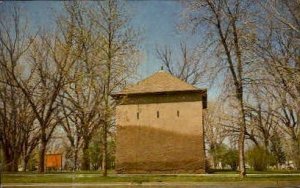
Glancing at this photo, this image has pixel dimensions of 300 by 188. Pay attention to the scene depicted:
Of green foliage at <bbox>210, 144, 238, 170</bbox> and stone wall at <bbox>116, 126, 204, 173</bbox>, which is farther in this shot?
green foliage at <bbox>210, 144, 238, 170</bbox>

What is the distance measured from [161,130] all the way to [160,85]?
365cm

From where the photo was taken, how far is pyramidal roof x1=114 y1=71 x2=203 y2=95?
102 ft

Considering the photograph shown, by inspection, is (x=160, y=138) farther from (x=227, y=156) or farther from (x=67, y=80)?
(x=227, y=156)

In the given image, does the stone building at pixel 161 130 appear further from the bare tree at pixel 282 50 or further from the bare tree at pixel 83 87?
the bare tree at pixel 282 50

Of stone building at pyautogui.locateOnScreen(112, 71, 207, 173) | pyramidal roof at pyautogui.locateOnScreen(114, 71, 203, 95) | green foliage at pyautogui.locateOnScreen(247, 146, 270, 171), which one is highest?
pyramidal roof at pyautogui.locateOnScreen(114, 71, 203, 95)

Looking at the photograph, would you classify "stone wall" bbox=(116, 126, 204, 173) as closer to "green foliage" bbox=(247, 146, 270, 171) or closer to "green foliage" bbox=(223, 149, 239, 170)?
"green foliage" bbox=(247, 146, 270, 171)

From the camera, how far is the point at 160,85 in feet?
105

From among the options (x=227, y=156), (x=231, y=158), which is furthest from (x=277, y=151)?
(x=227, y=156)

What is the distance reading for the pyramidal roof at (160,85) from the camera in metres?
31.2

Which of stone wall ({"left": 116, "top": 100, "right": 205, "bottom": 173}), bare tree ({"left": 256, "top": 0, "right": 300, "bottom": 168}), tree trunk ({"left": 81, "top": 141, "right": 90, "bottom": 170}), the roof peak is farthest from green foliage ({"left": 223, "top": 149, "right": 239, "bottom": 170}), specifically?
bare tree ({"left": 256, "top": 0, "right": 300, "bottom": 168})

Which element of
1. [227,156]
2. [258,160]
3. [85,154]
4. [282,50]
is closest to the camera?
[282,50]

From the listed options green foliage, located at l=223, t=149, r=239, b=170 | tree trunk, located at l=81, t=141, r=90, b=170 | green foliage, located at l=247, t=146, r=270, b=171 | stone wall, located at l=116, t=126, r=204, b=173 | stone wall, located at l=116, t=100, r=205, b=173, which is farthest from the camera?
green foliage, located at l=223, t=149, r=239, b=170

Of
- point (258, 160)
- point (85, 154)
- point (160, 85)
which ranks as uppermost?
point (160, 85)

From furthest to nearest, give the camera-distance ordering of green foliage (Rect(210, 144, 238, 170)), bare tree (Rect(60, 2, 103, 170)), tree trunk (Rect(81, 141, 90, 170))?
green foliage (Rect(210, 144, 238, 170))
tree trunk (Rect(81, 141, 90, 170))
bare tree (Rect(60, 2, 103, 170))
